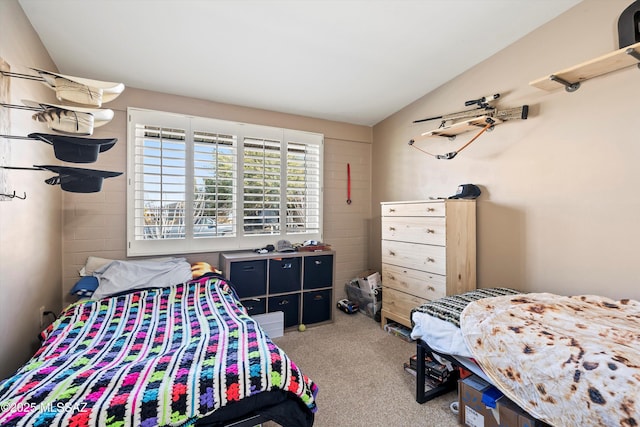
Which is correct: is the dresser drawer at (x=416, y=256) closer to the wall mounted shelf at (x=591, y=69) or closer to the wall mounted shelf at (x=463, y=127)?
the wall mounted shelf at (x=463, y=127)

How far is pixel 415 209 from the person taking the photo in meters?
2.71

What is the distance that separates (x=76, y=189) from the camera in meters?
1.58

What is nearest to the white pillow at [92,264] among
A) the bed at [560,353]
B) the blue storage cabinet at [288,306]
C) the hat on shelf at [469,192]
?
the blue storage cabinet at [288,306]

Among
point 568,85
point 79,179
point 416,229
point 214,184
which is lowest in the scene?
point 416,229

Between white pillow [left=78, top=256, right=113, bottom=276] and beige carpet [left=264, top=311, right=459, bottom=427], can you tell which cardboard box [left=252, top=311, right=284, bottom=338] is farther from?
white pillow [left=78, top=256, right=113, bottom=276]

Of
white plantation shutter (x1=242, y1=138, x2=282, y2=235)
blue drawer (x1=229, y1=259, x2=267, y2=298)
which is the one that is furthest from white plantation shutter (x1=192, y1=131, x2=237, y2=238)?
blue drawer (x1=229, y1=259, x2=267, y2=298)

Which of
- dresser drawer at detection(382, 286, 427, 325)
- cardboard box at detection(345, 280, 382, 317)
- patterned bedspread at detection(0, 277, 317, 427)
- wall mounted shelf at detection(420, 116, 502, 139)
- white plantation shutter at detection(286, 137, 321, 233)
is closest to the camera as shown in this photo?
→ patterned bedspread at detection(0, 277, 317, 427)

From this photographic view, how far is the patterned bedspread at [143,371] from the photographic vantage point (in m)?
1.01

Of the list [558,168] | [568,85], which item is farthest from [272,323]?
[568,85]

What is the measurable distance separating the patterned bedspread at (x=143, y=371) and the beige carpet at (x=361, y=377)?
653 mm

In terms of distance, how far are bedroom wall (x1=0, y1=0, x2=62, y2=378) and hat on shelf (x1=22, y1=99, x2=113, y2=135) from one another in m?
0.20

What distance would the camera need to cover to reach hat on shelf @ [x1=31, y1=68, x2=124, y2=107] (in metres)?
1.46

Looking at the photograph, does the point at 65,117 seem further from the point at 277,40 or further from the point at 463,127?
the point at 463,127

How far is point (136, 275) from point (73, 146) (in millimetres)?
1345
